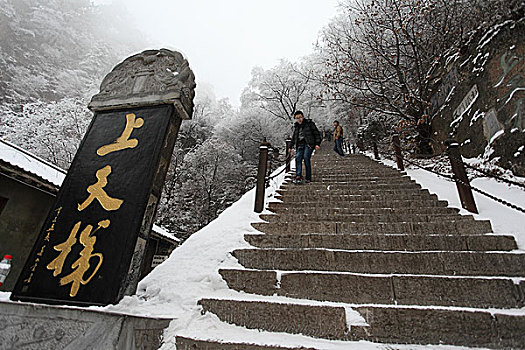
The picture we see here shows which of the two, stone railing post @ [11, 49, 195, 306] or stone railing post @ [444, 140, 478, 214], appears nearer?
stone railing post @ [11, 49, 195, 306]

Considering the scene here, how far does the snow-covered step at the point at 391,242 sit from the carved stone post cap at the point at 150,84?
1.82 m

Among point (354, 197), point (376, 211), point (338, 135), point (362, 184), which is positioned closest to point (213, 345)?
point (376, 211)

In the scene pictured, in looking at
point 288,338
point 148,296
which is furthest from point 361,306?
point 148,296

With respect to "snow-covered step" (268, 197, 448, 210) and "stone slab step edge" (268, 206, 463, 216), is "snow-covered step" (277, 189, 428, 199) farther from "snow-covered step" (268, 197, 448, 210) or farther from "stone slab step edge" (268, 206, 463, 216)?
"stone slab step edge" (268, 206, 463, 216)

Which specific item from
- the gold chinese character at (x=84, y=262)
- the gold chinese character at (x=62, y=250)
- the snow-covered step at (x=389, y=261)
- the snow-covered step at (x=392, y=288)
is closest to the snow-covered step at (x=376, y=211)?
the snow-covered step at (x=389, y=261)

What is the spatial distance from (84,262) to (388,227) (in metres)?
3.29

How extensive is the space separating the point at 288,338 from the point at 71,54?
44430 millimetres

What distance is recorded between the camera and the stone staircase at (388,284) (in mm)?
1765

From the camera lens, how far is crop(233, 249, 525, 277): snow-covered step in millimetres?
2301

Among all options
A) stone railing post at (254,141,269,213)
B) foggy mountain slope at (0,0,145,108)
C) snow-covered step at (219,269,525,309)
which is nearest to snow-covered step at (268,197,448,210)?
stone railing post at (254,141,269,213)

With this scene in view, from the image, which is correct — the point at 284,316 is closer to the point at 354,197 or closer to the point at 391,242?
Result: the point at 391,242

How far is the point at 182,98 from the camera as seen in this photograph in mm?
2727

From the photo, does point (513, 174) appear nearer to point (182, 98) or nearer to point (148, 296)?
point (182, 98)

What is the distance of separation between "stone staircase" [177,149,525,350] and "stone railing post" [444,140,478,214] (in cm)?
29
